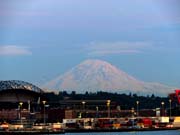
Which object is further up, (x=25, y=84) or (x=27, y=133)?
(x=25, y=84)

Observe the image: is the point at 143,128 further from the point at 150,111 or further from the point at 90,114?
the point at 150,111

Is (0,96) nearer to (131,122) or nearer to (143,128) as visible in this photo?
(131,122)

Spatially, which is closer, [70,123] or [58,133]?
[58,133]

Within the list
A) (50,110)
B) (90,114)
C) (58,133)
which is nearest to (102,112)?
(90,114)

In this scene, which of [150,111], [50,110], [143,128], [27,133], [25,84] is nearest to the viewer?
[27,133]

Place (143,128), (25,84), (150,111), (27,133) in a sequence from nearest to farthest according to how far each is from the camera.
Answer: (27,133), (143,128), (25,84), (150,111)

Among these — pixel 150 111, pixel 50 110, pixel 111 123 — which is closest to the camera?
pixel 111 123

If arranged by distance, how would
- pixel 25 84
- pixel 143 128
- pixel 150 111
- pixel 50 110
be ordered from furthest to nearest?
pixel 150 111 < pixel 25 84 < pixel 50 110 < pixel 143 128

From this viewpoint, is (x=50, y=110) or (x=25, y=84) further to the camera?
(x=25, y=84)

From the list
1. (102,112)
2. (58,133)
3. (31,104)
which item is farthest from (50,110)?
(58,133)
